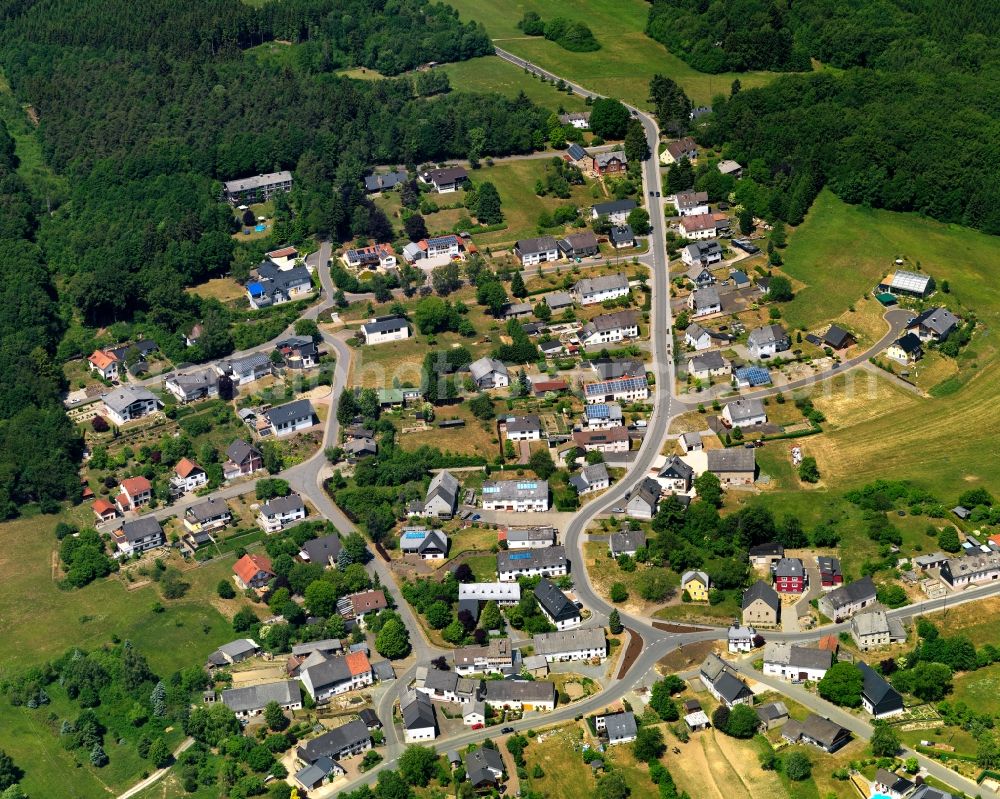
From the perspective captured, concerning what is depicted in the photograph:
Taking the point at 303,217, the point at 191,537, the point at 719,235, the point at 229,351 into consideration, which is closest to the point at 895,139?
the point at 719,235

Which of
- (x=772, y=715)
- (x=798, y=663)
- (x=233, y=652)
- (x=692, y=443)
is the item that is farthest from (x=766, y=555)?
(x=233, y=652)

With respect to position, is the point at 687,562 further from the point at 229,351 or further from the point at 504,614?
the point at 229,351

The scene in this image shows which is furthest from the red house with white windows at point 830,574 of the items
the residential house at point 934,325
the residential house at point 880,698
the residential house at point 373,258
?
the residential house at point 373,258

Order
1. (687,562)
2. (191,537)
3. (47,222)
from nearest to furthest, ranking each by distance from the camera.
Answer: (687,562) → (191,537) → (47,222)

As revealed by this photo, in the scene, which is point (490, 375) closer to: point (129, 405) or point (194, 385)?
point (194, 385)

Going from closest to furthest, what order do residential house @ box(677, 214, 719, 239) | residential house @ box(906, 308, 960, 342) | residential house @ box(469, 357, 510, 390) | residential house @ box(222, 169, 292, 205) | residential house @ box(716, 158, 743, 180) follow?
residential house @ box(469, 357, 510, 390), residential house @ box(906, 308, 960, 342), residential house @ box(677, 214, 719, 239), residential house @ box(716, 158, 743, 180), residential house @ box(222, 169, 292, 205)

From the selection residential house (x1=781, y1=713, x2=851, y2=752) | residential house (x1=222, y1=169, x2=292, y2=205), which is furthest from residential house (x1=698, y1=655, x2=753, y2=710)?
residential house (x1=222, y1=169, x2=292, y2=205)

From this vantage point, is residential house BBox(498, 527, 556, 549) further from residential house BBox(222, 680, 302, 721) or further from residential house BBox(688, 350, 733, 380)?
residential house BBox(688, 350, 733, 380)
